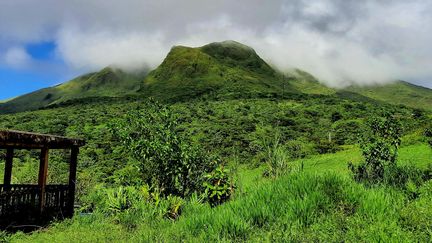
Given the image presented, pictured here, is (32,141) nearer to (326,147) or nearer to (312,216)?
(312,216)

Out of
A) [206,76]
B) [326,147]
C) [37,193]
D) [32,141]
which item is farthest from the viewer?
[206,76]

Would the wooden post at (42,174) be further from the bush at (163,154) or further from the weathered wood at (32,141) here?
the bush at (163,154)

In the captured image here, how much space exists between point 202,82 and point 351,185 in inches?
4776

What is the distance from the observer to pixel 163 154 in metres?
13.5

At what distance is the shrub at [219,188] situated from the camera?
→ 11531 mm

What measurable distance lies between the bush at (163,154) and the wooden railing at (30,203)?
2.85m

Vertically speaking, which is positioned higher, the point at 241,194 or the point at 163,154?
the point at 163,154

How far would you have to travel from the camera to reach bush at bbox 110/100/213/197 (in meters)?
13.5

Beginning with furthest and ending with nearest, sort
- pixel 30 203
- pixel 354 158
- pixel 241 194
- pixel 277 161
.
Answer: pixel 354 158 < pixel 30 203 < pixel 277 161 < pixel 241 194

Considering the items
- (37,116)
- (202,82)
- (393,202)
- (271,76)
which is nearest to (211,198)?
(393,202)

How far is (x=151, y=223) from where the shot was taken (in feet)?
33.0

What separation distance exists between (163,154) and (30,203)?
4205 millimetres

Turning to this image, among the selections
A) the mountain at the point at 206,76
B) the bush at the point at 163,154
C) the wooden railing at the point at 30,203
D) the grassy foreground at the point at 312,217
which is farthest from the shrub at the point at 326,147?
the mountain at the point at 206,76

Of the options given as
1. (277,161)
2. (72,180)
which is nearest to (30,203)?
(72,180)
